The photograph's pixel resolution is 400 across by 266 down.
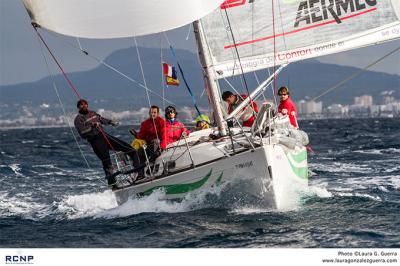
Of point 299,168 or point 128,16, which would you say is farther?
point 299,168

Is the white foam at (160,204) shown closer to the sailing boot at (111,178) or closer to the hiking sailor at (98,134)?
the sailing boot at (111,178)

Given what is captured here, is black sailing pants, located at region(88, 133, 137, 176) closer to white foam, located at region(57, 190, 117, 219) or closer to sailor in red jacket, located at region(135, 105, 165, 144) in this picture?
sailor in red jacket, located at region(135, 105, 165, 144)

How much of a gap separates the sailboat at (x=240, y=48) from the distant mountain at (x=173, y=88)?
57 cm

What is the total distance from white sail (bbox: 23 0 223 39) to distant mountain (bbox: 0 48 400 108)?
1.51 m

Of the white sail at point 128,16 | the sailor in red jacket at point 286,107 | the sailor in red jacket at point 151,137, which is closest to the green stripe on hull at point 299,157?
the sailor in red jacket at point 286,107

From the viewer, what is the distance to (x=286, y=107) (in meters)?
11.6

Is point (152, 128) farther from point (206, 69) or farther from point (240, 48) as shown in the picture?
point (240, 48)

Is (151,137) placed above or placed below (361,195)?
above

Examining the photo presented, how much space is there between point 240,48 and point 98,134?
11.0 feet

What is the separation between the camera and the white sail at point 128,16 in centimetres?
851
